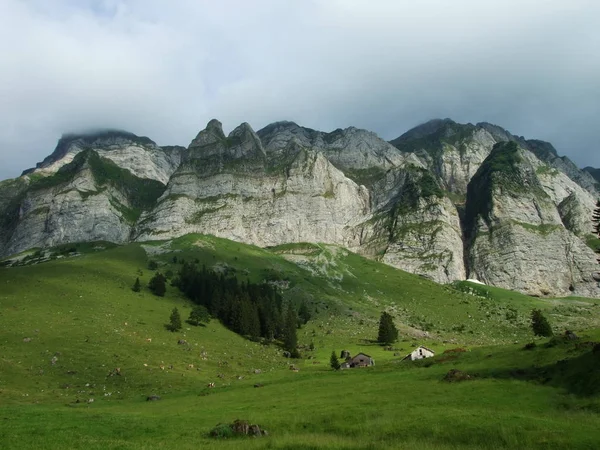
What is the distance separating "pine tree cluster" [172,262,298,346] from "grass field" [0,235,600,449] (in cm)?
481

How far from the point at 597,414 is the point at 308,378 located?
35.9 meters

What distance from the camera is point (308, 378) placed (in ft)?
194

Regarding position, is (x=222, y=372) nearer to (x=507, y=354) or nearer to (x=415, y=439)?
(x=507, y=354)

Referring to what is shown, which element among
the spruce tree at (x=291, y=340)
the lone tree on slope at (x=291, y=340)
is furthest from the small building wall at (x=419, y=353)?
the spruce tree at (x=291, y=340)

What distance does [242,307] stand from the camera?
118 metres

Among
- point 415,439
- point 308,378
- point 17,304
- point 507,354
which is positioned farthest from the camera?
point 17,304

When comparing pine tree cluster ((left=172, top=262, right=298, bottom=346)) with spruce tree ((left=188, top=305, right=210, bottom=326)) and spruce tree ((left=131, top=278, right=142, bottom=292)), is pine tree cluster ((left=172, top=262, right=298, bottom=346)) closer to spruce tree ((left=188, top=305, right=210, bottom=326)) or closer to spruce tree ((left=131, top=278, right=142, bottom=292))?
spruce tree ((left=188, top=305, right=210, bottom=326))

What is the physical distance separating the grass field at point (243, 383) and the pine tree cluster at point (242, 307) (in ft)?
15.8

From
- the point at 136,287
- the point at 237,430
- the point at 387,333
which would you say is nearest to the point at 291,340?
the point at 387,333

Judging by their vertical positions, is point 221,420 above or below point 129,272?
below

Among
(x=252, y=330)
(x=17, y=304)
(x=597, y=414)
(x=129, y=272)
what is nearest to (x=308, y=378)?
(x=597, y=414)

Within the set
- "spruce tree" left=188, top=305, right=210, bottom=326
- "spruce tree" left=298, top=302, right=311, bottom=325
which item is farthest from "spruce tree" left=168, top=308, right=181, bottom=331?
"spruce tree" left=298, top=302, right=311, bottom=325

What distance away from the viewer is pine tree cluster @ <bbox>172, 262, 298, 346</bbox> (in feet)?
373

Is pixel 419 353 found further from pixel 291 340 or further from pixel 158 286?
pixel 158 286
